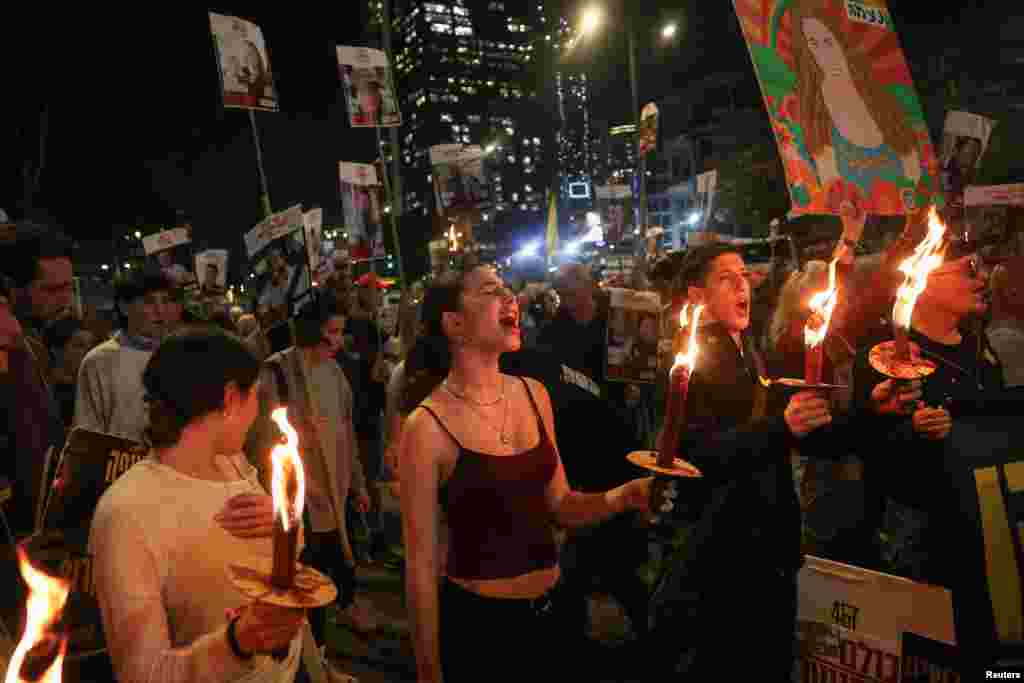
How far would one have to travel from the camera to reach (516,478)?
8.75 ft

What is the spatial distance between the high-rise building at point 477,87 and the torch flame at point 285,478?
5602 inches

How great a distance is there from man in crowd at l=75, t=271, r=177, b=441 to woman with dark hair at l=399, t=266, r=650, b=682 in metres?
2.44

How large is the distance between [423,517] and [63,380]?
17.9 feet

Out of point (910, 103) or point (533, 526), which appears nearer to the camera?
point (533, 526)

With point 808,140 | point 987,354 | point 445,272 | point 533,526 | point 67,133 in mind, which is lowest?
point 533,526

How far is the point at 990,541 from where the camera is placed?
2.81m

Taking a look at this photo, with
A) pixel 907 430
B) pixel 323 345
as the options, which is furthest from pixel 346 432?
pixel 907 430

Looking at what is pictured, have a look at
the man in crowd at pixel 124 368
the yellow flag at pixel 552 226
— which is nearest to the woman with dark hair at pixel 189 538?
the man in crowd at pixel 124 368

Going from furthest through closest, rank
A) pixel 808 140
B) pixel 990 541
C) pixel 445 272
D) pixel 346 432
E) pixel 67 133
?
pixel 67 133 → pixel 346 432 → pixel 808 140 → pixel 445 272 → pixel 990 541

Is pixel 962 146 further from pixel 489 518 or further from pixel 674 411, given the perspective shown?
pixel 674 411

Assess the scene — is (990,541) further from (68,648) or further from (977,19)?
(977,19)

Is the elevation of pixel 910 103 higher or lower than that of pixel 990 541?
higher

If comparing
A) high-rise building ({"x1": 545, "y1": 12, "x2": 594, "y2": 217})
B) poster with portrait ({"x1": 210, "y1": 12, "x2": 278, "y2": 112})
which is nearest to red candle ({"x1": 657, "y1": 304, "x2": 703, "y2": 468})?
poster with portrait ({"x1": 210, "y1": 12, "x2": 278, "y2": 112})

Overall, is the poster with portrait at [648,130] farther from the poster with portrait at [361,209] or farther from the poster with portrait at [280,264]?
the poster with portrait at [280,264]
